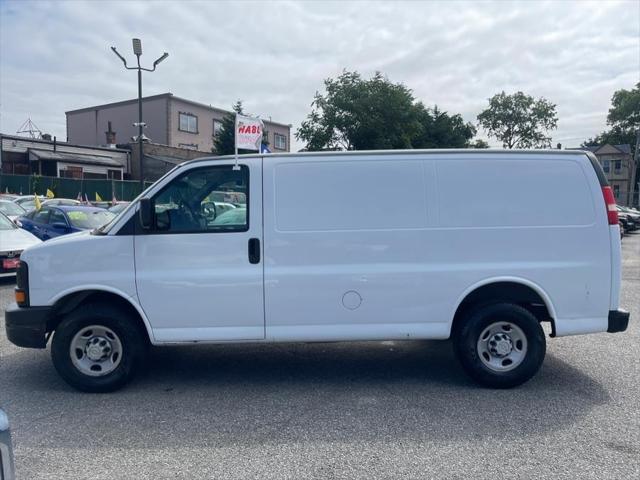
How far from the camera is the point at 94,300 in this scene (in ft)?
17.1

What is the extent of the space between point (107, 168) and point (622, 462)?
138 feet

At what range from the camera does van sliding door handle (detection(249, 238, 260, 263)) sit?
5.00m

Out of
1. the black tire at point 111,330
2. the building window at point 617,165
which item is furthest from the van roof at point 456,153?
the building window at point 617,165

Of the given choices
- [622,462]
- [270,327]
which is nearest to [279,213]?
[270,327]

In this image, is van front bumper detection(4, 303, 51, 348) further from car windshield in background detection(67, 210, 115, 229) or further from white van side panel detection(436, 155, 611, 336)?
car windshield in background detection(67, 210, 115, 229)

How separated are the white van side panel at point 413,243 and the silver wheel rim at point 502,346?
38cm

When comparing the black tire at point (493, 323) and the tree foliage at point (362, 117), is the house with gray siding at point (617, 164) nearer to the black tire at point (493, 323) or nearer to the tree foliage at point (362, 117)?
the tree foliage at point (362, 117)

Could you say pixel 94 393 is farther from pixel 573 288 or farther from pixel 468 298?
pixel 573 288

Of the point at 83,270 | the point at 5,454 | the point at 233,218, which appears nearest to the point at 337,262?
the point at 233,218

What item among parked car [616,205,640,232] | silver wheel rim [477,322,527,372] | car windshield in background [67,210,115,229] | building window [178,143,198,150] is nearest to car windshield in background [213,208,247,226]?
silver wheel rim [477,322,527,372]

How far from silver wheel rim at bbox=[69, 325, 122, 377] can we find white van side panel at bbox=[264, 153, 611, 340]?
1.50 meters

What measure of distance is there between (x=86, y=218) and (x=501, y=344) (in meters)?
11.6

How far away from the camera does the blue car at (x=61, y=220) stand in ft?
43.8

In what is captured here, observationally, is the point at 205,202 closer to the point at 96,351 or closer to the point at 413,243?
the point at 96,351
